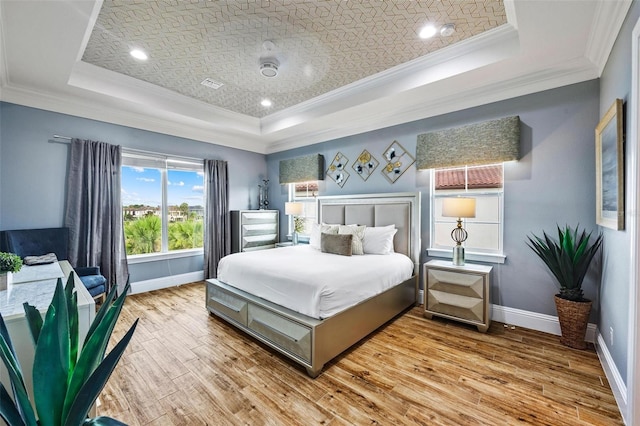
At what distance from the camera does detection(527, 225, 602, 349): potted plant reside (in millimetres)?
2486

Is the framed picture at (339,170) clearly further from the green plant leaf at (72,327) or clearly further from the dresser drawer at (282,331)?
the green plant leaf at (72,327)

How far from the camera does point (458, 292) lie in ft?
9.96

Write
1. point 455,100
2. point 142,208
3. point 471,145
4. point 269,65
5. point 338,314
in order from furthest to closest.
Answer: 1. point 142,208
2. point 455,100
3. point 471,145
4. point 269,65
5. point 338,314

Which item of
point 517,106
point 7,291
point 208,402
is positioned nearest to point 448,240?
point 517,106

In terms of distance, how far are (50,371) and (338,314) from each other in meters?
1.84

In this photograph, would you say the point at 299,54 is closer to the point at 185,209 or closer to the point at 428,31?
the point at 428,31

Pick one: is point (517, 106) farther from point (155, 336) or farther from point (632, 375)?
point (155, 336)

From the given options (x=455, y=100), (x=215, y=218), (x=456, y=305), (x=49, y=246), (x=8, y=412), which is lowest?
(x=456, y=305)

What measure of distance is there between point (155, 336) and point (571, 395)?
359 cm

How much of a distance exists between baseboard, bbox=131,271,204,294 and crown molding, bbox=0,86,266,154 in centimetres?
238

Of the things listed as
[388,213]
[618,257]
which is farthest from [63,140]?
[618,257]

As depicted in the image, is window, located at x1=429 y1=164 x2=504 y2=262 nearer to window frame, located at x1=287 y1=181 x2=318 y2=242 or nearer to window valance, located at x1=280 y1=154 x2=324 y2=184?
window valance, located at x1=280 y1=154 x2=324 y2=184

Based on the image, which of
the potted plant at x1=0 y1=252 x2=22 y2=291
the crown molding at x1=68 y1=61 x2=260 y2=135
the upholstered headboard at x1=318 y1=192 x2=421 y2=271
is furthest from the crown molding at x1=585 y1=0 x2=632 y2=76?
the crown molding at x1=68 y1=61 x2=260 y2=135

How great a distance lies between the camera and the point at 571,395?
6.33 feet
